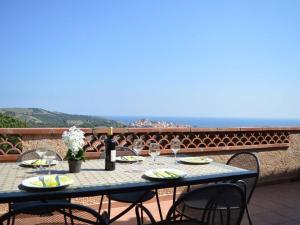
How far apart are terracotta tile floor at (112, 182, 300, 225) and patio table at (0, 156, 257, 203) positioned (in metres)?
Answer: 1.24

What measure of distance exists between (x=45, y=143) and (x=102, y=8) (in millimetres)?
5726

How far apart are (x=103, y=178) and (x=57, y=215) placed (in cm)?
40

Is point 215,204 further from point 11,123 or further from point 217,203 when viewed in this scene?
point 11,123

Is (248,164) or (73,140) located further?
(248,164)

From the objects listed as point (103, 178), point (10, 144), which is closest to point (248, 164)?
point (103, 178)

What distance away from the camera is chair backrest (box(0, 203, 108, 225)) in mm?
1419

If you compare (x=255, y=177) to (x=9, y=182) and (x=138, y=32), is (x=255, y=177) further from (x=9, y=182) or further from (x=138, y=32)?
(x=138, y=32)

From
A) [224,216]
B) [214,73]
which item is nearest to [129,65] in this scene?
[214,73]

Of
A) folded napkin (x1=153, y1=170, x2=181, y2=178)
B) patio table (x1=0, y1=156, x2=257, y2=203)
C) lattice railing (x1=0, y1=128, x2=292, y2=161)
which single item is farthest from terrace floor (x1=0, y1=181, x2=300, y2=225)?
folded napkin (x1=153, y1=170, x2=181, y2=178)

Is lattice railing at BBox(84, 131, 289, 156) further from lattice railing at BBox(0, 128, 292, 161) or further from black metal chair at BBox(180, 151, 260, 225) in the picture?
black metal chair at BBox(180, 151, 260, 225)

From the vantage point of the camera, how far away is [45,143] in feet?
12.4

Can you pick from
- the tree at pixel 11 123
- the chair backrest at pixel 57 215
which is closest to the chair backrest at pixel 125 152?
the chair backrest at pixel 57 215

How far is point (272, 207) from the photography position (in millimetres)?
4293

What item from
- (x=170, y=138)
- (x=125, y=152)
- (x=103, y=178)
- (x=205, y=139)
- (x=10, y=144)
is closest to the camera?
(x=103, y=178)
